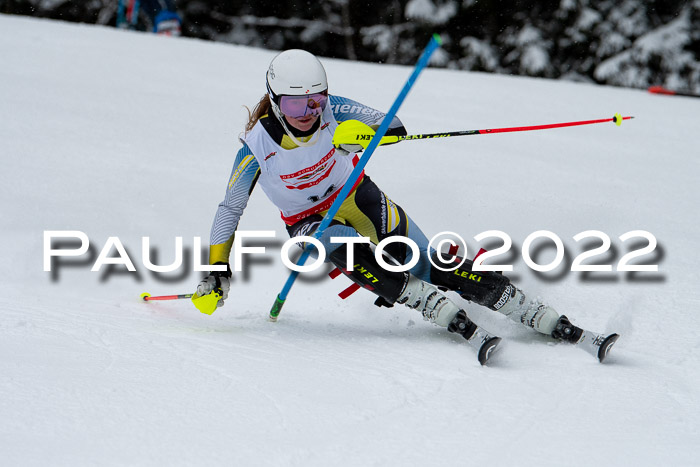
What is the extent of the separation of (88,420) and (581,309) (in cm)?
256

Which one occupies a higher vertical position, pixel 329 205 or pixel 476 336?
pixel 329 205

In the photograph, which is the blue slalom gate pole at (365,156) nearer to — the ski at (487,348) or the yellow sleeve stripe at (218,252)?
the yellow sleeve stripe at (218,252)

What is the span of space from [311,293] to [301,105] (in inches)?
65.3

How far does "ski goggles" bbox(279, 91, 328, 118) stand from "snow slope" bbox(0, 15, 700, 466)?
0.96m

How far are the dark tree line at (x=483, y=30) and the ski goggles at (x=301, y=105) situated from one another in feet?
39.7

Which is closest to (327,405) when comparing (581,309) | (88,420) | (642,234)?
(88,420)

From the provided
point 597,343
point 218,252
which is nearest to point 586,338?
point 597,343

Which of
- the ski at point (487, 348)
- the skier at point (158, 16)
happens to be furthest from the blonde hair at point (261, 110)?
the skier at point (158, 16)

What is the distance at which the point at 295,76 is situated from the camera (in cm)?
304

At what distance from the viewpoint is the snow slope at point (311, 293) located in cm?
210

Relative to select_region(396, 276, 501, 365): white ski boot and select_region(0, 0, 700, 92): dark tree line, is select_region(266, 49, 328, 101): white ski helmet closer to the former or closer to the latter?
select_region(396, 276, 501, 365): white ski boot

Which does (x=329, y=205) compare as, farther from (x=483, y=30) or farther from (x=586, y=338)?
(x=483, y=30)

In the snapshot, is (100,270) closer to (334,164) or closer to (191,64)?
(334,164)

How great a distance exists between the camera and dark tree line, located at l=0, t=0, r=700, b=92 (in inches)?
545
